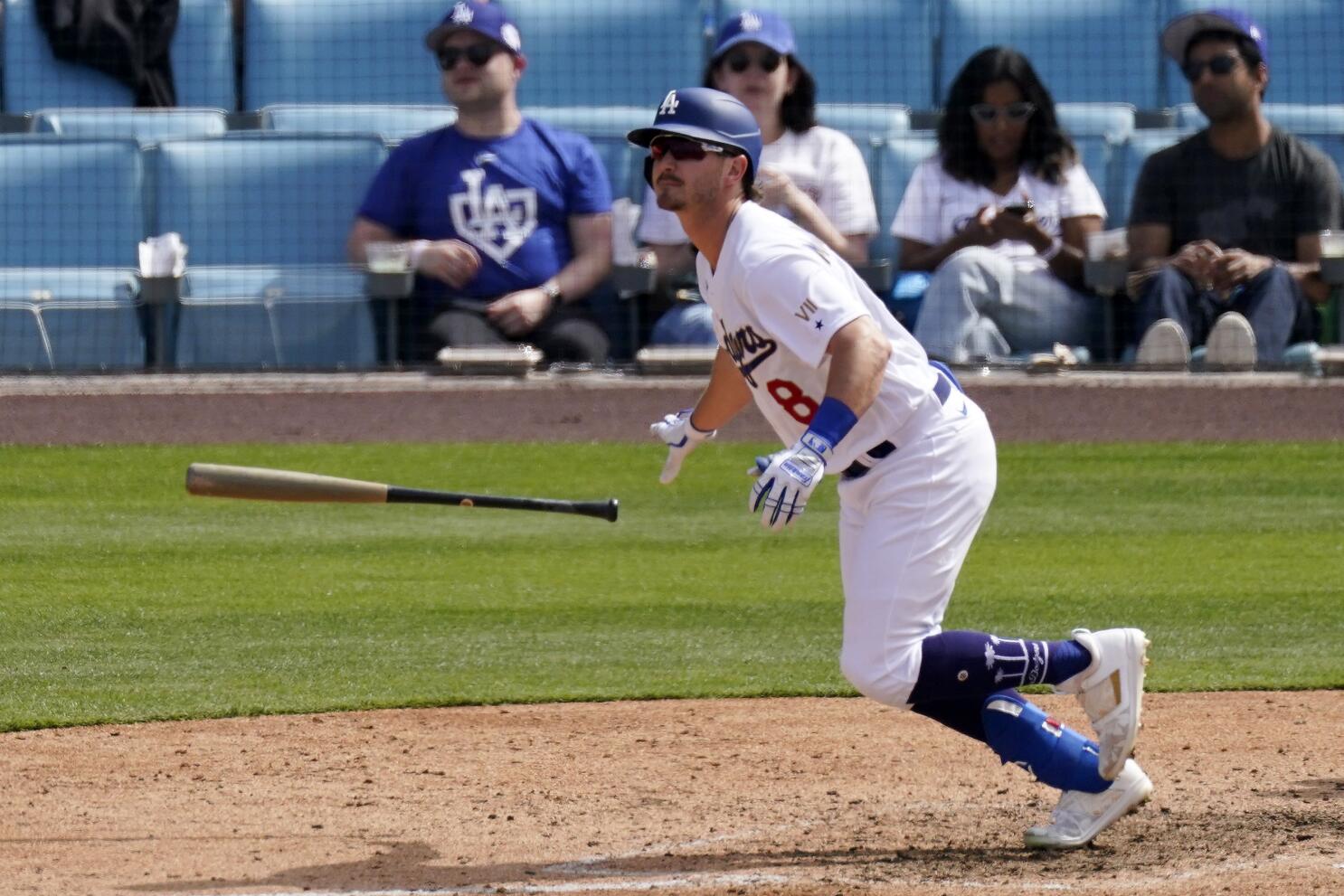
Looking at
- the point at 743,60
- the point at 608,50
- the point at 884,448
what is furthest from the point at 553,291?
the point at 884,448

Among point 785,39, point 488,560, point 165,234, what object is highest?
point 785,39

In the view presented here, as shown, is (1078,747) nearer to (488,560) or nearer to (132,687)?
(132,687)

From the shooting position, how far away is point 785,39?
9.41 m

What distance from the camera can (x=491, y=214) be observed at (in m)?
9.70

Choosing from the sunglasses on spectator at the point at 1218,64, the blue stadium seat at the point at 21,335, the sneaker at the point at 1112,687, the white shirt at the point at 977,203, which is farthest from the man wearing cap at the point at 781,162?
the sneaker at the point at 1112,687

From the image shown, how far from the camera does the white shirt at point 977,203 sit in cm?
968

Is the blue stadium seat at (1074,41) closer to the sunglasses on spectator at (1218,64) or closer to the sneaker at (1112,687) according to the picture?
the sunglasses on spectator at (1218,64)

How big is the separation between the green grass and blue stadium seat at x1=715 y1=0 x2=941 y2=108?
2.66 m

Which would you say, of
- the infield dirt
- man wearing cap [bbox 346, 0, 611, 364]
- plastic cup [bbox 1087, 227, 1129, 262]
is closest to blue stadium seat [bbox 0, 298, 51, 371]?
man wearing cap [bbox 346, 0, 611, 364]

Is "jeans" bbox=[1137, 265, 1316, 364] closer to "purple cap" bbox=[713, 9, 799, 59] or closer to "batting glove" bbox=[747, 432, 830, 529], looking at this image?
"purple cap" bbox=[713, 9, 799, 59]

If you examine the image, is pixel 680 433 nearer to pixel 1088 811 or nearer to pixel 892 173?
pixel 1088 811

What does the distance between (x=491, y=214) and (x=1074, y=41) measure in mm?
3730

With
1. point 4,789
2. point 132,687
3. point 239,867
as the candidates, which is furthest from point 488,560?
point 239,867

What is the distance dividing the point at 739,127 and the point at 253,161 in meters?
6.53
